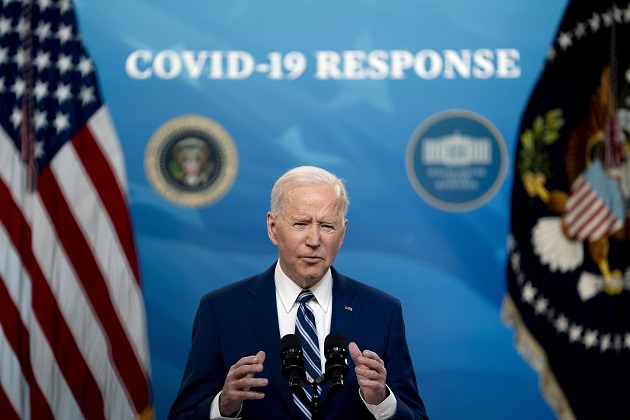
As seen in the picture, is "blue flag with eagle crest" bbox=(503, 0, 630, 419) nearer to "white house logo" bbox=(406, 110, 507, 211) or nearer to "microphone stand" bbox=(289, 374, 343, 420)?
"white house logo" bbox=(406, 110, 507, 211)

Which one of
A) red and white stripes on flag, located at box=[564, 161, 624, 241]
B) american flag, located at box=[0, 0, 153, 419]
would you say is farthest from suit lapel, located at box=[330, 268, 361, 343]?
red and white stripes on flag, located at box=[564, 161, 624, 241]

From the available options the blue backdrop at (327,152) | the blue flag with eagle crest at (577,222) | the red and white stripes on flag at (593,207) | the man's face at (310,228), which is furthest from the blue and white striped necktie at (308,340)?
the red and white stripes on flag at (593,207)

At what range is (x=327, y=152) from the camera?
15.1 ft

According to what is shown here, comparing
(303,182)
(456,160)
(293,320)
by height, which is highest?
(456,160)

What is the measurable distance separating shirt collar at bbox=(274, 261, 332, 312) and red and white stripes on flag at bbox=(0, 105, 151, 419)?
2.14m

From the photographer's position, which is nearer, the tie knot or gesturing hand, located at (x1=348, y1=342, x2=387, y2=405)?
gesturing hand, located at (x1=348, y1=342, x2=387, y2=405)

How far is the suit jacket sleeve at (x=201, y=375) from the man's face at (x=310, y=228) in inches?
13.0

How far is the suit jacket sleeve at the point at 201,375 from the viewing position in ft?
8.21

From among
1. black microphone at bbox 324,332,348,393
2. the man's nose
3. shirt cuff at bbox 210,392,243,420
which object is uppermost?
the man's nose

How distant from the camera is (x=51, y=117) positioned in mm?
4594

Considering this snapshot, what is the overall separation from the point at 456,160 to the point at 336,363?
273cm

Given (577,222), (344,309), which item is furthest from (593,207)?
(344,309)

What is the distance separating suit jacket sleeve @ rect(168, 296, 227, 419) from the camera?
8.21ft

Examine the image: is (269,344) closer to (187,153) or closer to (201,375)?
(201,375)
